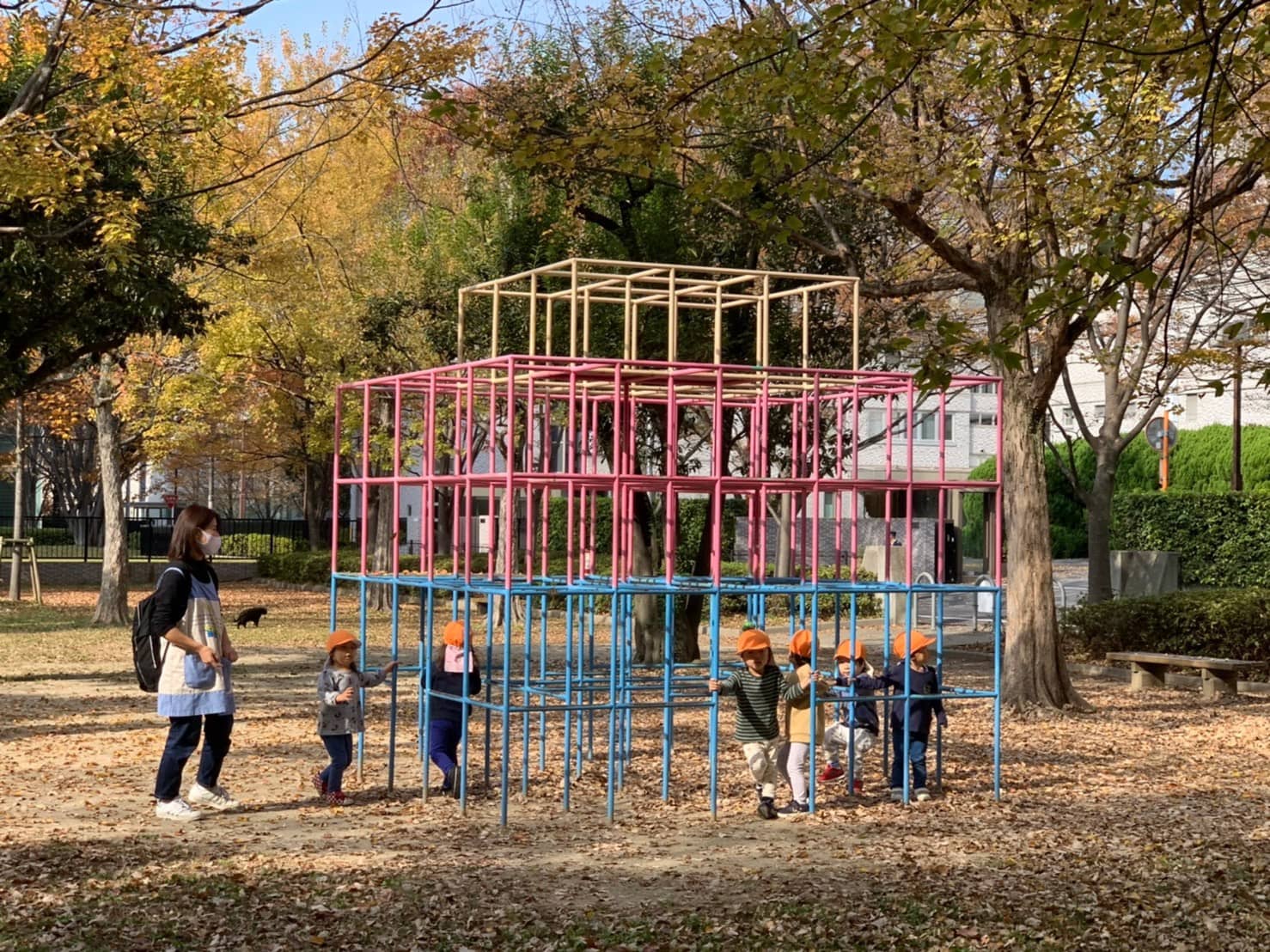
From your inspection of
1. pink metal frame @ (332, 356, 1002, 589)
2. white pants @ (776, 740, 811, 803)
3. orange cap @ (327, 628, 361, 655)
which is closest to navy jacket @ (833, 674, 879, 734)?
white pants @ (776, 740, 811, 803)

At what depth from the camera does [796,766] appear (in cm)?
947

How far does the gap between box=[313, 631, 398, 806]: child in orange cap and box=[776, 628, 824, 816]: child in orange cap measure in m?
2.34

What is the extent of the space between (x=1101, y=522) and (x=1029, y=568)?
7.46 metres

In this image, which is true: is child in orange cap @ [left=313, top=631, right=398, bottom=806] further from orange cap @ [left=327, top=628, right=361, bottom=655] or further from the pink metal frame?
the pink metal frame

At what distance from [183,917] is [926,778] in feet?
18.0

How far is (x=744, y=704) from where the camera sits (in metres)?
9.26

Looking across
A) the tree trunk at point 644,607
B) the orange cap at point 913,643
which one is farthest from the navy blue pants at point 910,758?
the tree trunk at point 644,607

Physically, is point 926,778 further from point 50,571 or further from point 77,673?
point 50,571

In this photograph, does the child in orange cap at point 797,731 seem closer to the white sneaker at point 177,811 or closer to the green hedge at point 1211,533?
the white sneaker at point 177,811

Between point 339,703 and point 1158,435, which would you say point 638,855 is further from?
point 1158,435

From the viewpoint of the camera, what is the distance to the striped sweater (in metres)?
9.27

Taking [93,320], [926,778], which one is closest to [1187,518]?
[93,320]

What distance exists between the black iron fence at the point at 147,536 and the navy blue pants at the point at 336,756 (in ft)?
102

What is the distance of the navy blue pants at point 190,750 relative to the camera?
8789 mm
